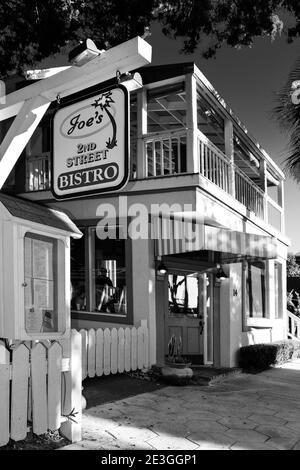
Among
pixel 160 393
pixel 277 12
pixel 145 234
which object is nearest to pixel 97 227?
pixel 145 234

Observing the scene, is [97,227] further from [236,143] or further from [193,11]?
[193,11]

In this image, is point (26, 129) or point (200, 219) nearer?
point (26, 129)

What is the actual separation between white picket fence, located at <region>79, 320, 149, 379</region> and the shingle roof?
3179 millimetres

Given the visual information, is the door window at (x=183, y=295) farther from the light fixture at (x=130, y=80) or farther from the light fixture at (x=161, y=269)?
the light fixture at (x=130, y=80)

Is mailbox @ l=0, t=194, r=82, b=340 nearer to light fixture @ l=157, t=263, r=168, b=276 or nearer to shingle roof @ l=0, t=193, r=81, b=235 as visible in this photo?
shingle roof @ l=0, t=193, r=81, b=235

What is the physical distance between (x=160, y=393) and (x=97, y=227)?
155 inches

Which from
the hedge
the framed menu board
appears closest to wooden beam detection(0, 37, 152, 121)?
the framed menu board

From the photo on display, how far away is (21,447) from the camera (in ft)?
14.9

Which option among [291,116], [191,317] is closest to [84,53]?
[191,317]

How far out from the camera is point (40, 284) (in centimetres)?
514

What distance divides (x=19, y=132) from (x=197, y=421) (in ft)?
13.3

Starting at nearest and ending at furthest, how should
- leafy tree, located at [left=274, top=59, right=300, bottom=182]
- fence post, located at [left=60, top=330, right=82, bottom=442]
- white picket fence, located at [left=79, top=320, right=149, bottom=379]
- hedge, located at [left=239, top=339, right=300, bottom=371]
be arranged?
1. fence post, located at [left=60, top=330, right=82, bottom=442]
2. white picket fence, located at [left=79, top=320, right=149, bottom=379]
3. hedge, located at [left=239, top=339, right=300, bottom=371]
4. leafy tree, located at [left=274, top=59, right=300, bottom=182]

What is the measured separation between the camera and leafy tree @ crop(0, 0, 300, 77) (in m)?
12.5

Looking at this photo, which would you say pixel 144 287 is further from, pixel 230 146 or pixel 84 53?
pixel 84 53
